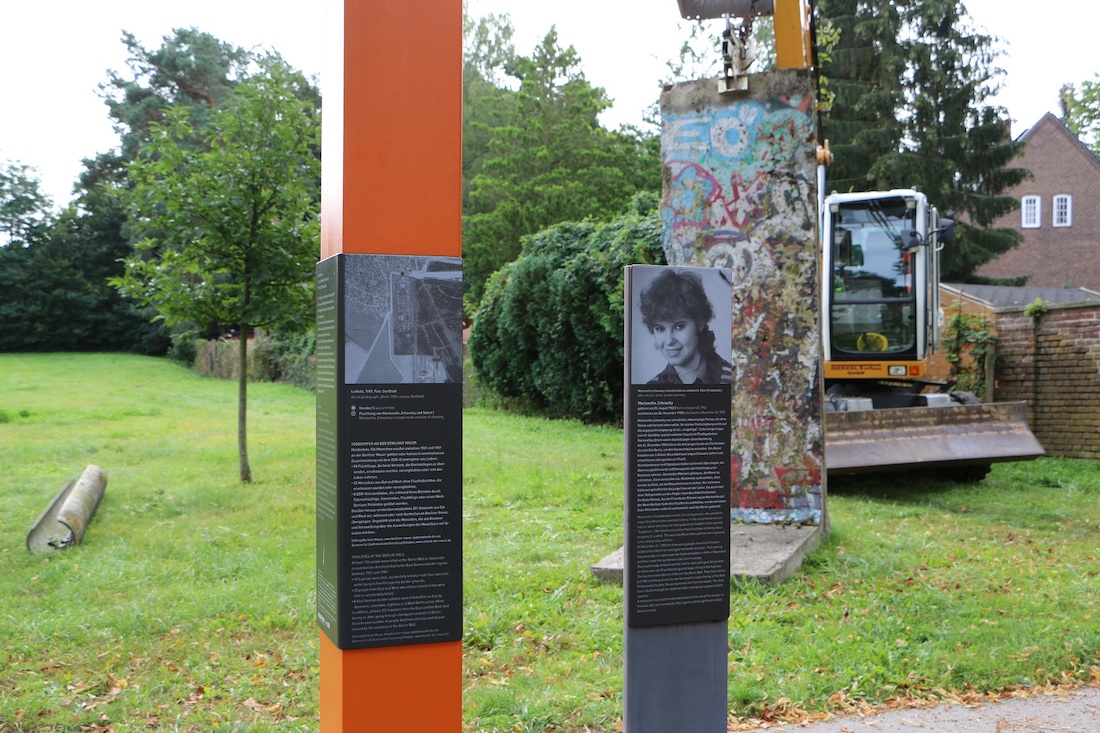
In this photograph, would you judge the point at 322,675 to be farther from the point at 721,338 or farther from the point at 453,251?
the point at 721,338

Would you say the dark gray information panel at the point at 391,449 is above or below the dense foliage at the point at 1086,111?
below

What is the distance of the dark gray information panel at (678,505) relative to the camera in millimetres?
4203

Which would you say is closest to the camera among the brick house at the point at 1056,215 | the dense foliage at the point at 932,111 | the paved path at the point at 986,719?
the paved path at the point at 986,719

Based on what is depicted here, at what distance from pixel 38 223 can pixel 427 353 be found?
167 feet

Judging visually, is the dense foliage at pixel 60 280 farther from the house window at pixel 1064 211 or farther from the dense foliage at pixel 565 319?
the house window at pixel 1064 211

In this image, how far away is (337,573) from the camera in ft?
12.1

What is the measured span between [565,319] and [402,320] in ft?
53.5

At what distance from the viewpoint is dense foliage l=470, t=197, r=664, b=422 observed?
60.1 feet

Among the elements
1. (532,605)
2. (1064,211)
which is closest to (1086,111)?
(1064,211)

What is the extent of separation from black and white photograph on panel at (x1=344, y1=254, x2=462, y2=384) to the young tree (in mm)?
8139

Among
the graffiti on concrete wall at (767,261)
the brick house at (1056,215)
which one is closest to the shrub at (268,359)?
the graffiti on concrete wall at (767,261)

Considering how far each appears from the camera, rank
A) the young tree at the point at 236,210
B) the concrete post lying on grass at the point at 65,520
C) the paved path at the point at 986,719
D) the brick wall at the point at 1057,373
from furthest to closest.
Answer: the brick wall at the point at 1057,373, the young tree at the point at 236,210, the concrete post lying on grass at the point at 65,520, the paved path at the point at 986,719

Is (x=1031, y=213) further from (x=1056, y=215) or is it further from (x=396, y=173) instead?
(x=396, y=173)

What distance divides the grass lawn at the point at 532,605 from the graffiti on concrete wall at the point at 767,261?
0.78m
